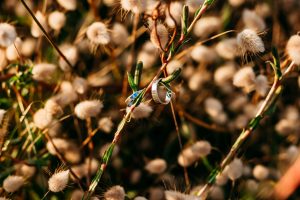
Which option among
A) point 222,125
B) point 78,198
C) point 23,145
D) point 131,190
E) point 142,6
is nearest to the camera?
point 142,6

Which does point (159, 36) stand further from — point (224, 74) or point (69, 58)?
point (224, 74)

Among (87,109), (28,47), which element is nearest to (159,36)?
(87,109)

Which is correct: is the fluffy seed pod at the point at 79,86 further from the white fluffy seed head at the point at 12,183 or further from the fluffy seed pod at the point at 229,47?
the fluffy seed pod at the point at 229,47

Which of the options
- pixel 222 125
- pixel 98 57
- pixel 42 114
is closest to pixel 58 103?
pixel 42 114

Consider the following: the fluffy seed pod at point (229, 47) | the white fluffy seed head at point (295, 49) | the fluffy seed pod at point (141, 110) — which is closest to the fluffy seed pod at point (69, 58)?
the fluffy seed pod at point (141, 110)

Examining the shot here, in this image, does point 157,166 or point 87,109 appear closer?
point 87,109

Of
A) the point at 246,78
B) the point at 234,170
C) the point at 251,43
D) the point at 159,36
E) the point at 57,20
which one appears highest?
the point at 57,20

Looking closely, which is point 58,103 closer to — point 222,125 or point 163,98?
point 163,98

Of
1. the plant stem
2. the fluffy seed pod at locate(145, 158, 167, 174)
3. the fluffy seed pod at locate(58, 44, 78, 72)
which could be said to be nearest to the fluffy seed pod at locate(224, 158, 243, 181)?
the plant stem

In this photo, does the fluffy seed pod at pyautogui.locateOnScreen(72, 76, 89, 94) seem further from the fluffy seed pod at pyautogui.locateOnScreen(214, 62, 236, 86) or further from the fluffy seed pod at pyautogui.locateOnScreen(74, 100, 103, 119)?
the fluffy seed pod at pyautogui.locateOnScreen(214, 62, 236, 86)
